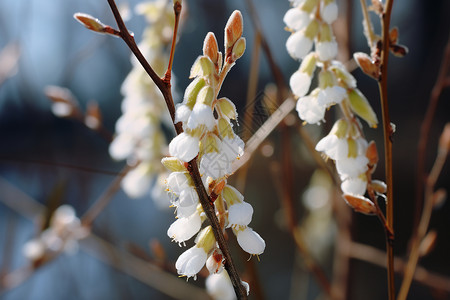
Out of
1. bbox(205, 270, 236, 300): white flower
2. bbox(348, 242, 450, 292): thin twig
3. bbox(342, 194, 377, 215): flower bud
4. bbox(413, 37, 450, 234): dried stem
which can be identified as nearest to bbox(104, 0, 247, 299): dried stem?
bbox(342, 194, 377, 215): flower bud

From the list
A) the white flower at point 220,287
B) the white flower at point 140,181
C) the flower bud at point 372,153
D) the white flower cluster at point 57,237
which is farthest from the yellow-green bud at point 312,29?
the white flower cluster at point 57,237

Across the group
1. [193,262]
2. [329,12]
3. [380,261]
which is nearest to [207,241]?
[193,262]

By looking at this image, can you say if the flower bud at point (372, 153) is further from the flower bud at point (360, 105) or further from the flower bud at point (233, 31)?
the flower bud at point (233, 31)

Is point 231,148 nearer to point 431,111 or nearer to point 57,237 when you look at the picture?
point 431,111

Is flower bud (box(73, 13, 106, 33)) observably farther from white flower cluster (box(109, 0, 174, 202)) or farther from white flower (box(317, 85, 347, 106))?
white flower cluster (box(109, 0, 174, 202))

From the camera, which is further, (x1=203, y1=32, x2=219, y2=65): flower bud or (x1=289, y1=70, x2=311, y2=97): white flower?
(x1=289, y1=70, x2=311, y2=97): white flower

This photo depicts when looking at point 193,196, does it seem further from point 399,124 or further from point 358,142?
point 399,124
